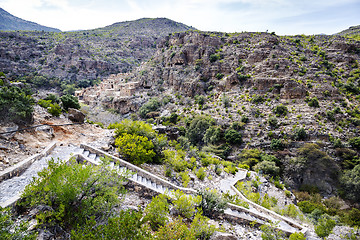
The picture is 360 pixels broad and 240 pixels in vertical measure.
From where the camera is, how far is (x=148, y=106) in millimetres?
40062

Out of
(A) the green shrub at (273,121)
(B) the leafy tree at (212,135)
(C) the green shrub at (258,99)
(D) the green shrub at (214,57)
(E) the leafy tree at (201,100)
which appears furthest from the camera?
(D) the green shrub at (214,57)

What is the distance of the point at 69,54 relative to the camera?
6725cm

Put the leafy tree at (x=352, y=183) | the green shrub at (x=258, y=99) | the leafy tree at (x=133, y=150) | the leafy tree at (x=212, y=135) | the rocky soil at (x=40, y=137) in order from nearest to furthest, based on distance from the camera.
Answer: the rocky soil at (x=40, y=137), the leafy tree at (x=133, y=150), the leafy tree at (x=352, y=183), the leafy tree at (x=212, y=135), the green shrub at (x=258, y=99)

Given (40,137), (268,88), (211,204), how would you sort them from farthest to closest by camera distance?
1. (268,88)
2. (40,137)
3. (211,204)

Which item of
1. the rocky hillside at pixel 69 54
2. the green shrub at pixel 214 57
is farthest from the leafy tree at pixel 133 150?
the rocky hillside at pixel 69 54

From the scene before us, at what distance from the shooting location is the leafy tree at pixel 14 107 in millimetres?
9500

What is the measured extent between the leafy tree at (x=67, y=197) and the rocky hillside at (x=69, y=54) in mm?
59368

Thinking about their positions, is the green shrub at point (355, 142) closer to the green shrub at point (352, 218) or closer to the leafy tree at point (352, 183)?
the leafy tree at point (352, 183)

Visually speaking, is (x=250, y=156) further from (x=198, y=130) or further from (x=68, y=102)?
(x=68, y=102)

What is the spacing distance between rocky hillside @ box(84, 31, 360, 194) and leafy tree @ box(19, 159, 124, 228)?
78.0 feet

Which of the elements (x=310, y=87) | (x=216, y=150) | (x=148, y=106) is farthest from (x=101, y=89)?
(x=310, y=87)

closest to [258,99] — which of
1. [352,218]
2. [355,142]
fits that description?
[355,142]

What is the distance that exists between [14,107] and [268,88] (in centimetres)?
3489

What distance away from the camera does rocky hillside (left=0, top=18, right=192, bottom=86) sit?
56312 millimetres
